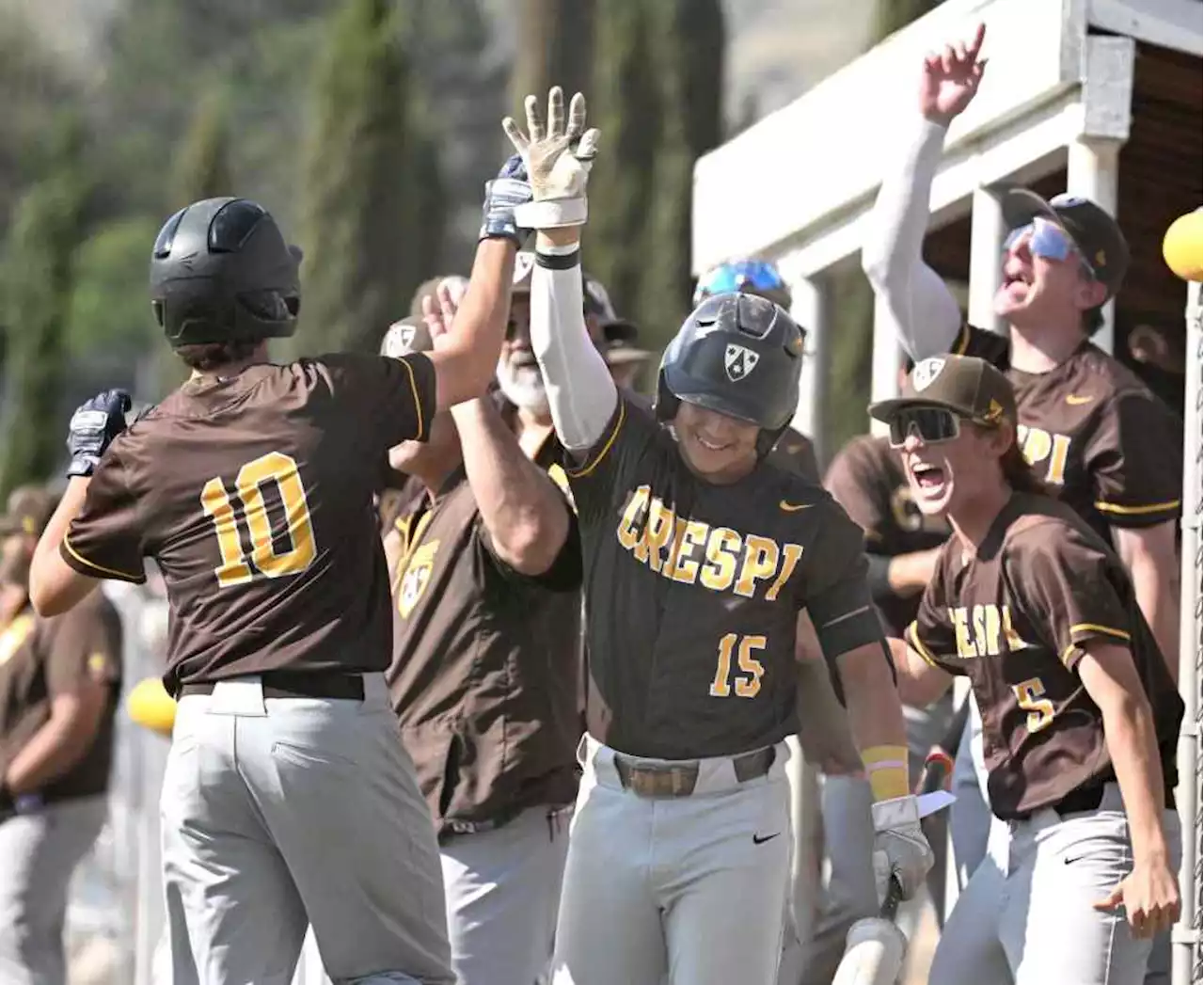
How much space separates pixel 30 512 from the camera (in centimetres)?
902

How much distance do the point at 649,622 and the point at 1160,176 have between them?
444 centimetres

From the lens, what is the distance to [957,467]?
531 centimetres

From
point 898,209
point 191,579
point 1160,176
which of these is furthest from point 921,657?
point 1160,176

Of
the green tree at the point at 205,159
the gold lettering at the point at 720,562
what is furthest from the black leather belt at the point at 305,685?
the green tree at the point at 205,159

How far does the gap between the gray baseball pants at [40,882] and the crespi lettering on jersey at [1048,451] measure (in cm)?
440

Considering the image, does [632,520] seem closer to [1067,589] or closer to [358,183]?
[1067,589]

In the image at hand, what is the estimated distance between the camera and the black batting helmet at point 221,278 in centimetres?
479

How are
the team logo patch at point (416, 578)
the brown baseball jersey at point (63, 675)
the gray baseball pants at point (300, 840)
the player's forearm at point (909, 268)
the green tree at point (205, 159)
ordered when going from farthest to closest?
the green tree at point (205, 159) < the brown baseball jersey at point (63, 675) < the player's forearm at point (909, 268) < the team logo patch at point (416, 578) < the gray baseball pants at point (300, 840)

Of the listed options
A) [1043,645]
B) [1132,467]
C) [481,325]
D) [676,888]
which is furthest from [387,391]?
[1132,467]

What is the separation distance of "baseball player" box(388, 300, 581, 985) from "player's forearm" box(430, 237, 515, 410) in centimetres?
62

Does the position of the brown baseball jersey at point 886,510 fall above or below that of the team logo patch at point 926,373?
below

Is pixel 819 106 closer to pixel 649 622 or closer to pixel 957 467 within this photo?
pixel 957 467

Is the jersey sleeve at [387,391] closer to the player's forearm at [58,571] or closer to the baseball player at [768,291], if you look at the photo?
the player's forearm at [58,571]

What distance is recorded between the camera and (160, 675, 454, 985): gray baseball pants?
15.1 feet
